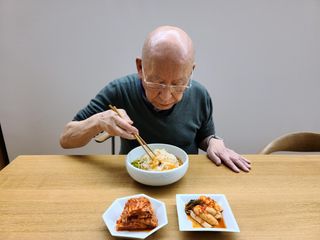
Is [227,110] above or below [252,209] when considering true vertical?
below

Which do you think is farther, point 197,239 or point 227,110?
point 227,110

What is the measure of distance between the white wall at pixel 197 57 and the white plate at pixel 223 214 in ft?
5.06

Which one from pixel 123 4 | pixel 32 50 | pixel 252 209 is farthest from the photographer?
pixel 32 50

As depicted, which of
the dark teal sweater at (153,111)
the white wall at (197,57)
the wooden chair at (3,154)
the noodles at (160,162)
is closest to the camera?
the noodles at (160,162)

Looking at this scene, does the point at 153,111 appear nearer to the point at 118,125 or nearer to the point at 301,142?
the point at 118,125

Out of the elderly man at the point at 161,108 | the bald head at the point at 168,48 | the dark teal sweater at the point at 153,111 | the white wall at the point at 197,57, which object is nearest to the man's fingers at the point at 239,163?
the elderly man at the point at 161,108

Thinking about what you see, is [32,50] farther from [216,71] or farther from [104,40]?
[216,71]

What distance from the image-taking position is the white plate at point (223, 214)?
29.3 inches

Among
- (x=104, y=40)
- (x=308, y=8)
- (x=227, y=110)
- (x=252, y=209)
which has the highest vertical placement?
(x=308, y=8)

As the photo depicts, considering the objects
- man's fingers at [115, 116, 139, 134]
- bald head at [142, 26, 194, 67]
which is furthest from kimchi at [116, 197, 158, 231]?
bald head at [142, 26, 194, 67]

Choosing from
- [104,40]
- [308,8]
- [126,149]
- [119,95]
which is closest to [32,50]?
[104,40]

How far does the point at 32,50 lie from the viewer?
2.19m

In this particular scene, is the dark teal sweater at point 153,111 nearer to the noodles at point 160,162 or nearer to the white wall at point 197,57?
the noodles at point 160,162

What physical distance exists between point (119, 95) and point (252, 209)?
0.92 meters
